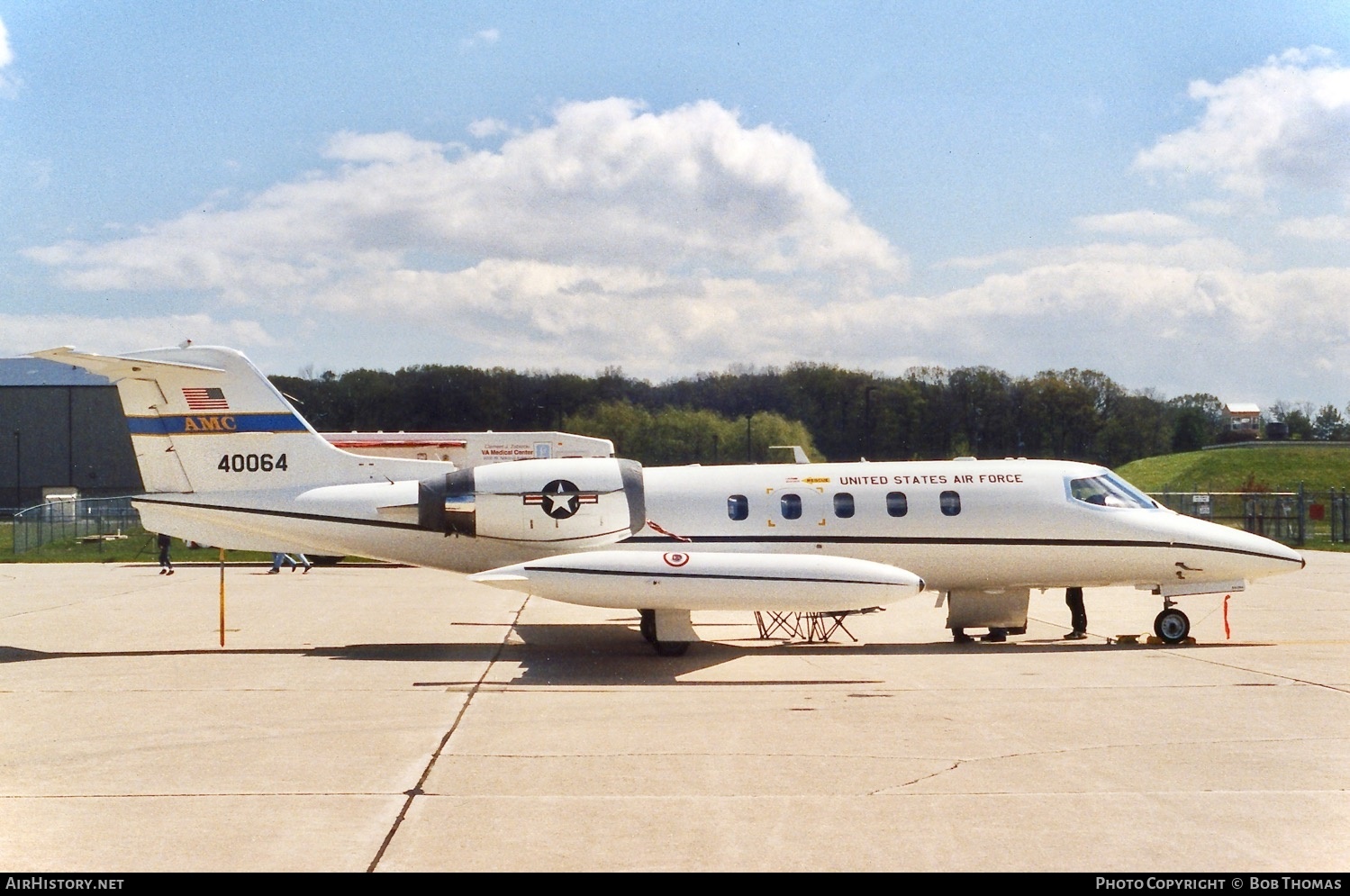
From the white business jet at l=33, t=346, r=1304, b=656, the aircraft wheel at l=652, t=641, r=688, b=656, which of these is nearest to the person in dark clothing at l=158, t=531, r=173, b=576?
the white business jet at l=33, t=346, r=1304, b=656

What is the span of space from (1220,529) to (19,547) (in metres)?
37.5

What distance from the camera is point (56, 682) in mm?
13109

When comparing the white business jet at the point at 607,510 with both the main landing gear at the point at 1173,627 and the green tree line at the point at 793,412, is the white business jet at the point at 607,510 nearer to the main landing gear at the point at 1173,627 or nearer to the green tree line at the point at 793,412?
the main landing gear at the point at 1173,627

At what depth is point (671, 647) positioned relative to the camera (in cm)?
1508

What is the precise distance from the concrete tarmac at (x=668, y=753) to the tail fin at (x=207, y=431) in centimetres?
232

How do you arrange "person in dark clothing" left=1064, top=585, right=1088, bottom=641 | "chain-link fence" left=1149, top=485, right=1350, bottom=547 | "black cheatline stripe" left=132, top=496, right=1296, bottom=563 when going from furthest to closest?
"chain-link fence" left=1149, top=485, right=1350, bottom=547 → "person in dark clothing" left=1064, top=585, right=1088, bottom=641 → "black cheatline stripe" left=132, top=496, right=1296, bottom=563

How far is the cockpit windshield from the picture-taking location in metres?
16.5

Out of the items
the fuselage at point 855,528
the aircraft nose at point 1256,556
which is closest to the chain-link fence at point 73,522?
the fuselage at point 855,528

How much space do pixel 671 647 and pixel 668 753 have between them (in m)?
5.78

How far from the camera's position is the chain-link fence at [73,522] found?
4025cm

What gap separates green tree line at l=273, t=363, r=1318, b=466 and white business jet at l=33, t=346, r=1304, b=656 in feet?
105

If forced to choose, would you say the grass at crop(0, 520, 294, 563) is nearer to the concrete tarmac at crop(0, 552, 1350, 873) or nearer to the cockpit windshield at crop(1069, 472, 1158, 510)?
the concrete tarmac at crop(0, 552, 1350, 873)
